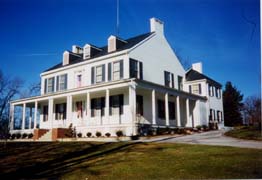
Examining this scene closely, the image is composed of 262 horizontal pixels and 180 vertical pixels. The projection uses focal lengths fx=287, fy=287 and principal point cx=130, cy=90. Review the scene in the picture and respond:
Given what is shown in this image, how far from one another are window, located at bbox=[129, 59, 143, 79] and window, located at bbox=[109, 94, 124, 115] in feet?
4.44

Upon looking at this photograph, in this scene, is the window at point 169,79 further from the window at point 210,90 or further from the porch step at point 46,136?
the porch step at point 46,136

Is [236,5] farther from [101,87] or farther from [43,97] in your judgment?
[43,97]

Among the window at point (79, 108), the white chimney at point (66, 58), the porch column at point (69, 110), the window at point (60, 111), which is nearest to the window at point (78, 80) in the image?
the window at point (79, 108)

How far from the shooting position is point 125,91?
1611 centimetres

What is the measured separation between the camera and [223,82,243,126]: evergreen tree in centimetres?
2691

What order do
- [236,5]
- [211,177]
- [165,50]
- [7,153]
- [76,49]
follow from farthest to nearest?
[76,49]
[165,50]
[7,153]
[236,5]
[211,177]

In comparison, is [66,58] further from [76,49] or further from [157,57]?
[157,57]

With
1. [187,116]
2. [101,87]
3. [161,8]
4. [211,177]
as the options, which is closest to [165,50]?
[187,116]

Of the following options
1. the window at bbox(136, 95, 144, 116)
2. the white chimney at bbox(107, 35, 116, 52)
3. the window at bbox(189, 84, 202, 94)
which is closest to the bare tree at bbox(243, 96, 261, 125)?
the window at bbox(189, 84, 202, 94)

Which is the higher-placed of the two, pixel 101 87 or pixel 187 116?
pixel 101 87

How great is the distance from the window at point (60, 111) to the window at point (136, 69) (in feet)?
19.1

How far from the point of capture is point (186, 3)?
7270 mm

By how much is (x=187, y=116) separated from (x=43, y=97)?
9317mm

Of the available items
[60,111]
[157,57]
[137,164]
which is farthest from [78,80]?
[137,164]
